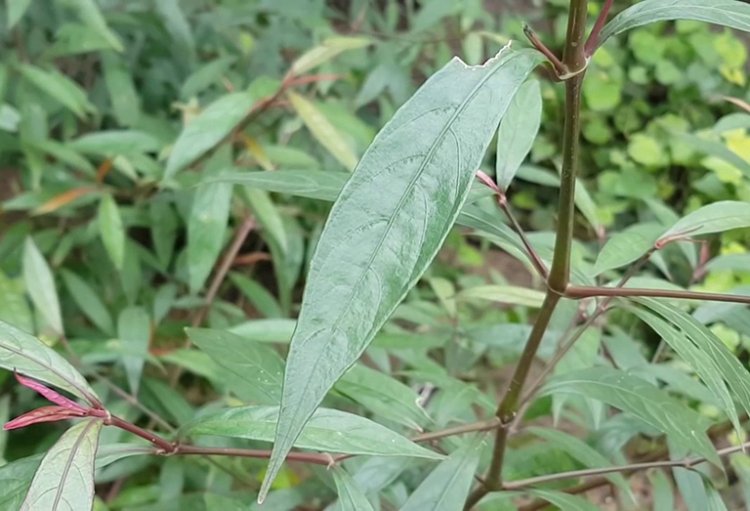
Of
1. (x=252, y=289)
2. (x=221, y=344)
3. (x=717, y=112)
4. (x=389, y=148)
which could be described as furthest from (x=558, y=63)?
(x=717, y=112)

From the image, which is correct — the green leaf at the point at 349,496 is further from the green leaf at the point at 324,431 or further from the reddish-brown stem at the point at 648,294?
the reddish-brown stem at the point at 648,294

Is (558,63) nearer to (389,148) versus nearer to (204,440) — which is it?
(389,148)

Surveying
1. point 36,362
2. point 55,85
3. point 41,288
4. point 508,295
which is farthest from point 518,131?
point 55,85

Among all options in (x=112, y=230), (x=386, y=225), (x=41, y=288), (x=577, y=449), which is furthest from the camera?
(x=112, y=230)

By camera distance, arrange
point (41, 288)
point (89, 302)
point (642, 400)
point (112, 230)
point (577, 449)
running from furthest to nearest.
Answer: point (89, 302), point (112, 230), point (41, 288), point (577, 449), point (642, 400)

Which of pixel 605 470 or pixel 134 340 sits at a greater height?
pixel 605 470

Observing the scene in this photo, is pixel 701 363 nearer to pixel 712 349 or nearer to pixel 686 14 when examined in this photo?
pixel 712 349

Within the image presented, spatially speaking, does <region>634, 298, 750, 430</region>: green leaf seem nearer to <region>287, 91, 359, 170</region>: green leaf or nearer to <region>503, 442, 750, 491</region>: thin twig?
<region>503, 442, 750, 491</region>: thin twig
